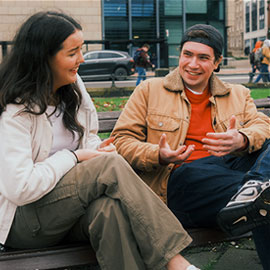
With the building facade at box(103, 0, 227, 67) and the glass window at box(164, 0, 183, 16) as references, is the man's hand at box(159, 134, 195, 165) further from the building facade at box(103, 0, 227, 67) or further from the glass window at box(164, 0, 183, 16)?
the glass window at box(164, 0, 183, 16)

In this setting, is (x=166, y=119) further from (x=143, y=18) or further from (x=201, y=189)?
(x=143, y=18)

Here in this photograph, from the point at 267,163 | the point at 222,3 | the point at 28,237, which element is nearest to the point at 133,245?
the point at 28,237

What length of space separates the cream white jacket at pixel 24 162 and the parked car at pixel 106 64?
19.8 meters

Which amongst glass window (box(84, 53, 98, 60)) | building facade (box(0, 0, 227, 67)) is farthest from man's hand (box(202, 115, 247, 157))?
building facade (box(0, 0, 227, 67))

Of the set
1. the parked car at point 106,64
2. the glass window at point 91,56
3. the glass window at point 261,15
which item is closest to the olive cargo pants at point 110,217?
the parked car at point 106,64

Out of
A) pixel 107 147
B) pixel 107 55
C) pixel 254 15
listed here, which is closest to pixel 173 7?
pixel 107 55

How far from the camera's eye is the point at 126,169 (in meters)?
2.05

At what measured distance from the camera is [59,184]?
2.07 metres

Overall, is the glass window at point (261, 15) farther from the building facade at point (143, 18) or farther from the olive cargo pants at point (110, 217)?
the olive cargo pants at point (110, 217)

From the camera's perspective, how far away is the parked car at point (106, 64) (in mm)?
21859

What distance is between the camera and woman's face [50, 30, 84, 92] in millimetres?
2174

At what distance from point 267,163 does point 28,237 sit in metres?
1.29

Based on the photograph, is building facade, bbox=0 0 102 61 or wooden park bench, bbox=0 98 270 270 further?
building facade, bbox=0 0 102 61

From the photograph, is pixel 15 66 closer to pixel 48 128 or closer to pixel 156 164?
pixel 48 128
